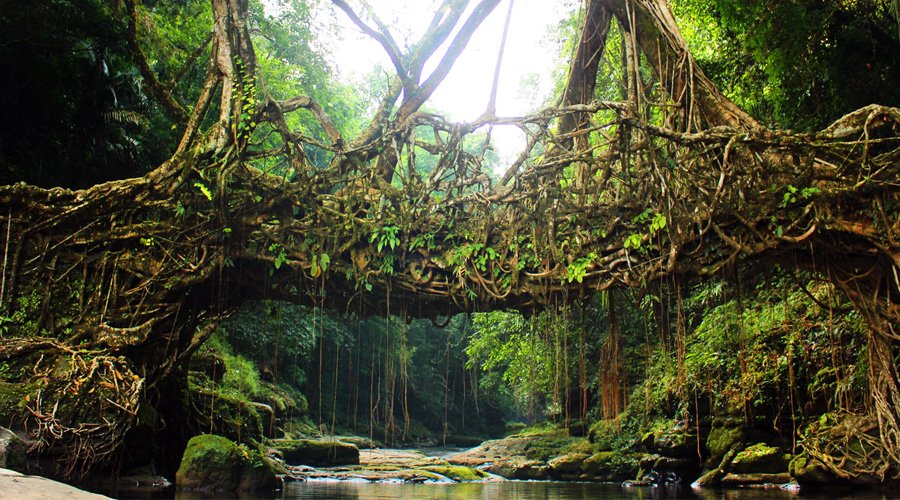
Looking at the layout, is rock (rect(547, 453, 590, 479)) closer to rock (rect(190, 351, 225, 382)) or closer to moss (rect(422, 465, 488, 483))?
moss (rect(422, 465, 488, 483))

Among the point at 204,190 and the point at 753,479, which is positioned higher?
the point at 204,190

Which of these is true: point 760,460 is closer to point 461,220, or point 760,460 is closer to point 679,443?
point 679,443

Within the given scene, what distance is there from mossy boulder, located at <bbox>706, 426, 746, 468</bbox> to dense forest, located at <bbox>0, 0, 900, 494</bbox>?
1.9 inches

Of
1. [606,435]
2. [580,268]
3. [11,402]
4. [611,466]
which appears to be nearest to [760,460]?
[611,466]

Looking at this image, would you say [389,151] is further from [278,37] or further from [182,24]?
[278,37]

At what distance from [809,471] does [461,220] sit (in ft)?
20.3

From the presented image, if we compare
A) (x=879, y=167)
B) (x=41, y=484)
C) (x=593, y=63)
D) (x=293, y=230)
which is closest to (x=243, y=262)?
(x=293, y=230)

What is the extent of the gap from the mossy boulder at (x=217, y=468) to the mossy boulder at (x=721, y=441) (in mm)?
7640

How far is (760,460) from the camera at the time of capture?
1180cm

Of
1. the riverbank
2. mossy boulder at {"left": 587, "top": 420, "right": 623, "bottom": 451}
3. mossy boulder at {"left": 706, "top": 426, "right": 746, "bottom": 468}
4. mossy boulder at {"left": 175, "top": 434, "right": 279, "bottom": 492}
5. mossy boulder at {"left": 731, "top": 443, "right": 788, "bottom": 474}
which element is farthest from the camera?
mossy boulder at {"left": 587, "top": 420, "right": 623, "bottom": 451}

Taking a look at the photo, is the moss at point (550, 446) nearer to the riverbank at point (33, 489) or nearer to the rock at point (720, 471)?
the rock at point (720, 471)

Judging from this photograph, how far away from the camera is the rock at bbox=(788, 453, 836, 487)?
10.2 meters

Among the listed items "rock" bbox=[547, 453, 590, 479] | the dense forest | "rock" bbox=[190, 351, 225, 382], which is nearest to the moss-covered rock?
the dense forest

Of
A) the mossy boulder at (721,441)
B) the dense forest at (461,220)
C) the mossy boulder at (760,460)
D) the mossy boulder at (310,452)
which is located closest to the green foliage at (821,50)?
the dense forest at (461,220)
